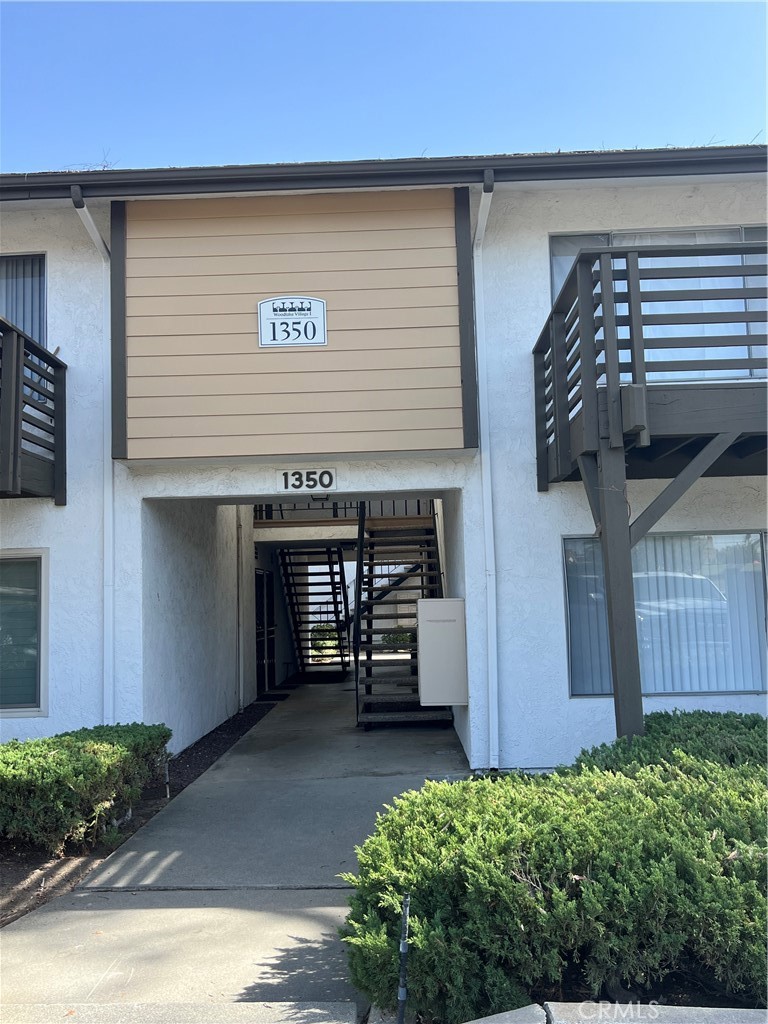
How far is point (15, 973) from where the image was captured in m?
3.90

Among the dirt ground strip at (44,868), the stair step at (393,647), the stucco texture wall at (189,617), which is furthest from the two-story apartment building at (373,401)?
the stair step at (393,647)

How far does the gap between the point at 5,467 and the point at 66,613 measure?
1.61 meters

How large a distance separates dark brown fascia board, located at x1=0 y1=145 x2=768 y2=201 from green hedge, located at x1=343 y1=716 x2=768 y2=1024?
18.3 feet

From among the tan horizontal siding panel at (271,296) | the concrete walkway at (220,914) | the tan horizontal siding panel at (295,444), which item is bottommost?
the concrete walkway at (220,914)

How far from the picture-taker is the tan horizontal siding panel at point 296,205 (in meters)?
7.61

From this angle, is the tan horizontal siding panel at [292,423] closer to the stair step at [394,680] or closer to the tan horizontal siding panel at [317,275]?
the tan horizontal siding panel at [317,275]

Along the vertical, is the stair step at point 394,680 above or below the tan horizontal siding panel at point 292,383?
below

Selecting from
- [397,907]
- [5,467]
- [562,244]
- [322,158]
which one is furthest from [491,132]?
[397,907]

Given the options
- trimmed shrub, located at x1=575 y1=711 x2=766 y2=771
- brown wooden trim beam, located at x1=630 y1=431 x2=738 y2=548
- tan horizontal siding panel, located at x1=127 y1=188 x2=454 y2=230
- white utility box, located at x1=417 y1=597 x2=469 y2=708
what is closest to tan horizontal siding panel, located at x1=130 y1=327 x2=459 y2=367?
tan horizontal siding panel, located at x1=127 y1=188 x2=454 y2=230

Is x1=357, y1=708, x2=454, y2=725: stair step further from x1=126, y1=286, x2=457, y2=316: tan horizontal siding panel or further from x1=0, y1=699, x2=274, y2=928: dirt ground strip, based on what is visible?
x1=126, y1=286, x2=457, y2=316: tan horizontal siding panel

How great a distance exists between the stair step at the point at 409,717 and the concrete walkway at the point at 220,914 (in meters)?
1.67

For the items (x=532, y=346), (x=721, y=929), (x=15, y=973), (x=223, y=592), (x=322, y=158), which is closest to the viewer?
(x=721, y=929)

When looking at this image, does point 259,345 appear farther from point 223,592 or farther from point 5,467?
point 223,592

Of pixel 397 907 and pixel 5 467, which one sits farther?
pixel 5 467
